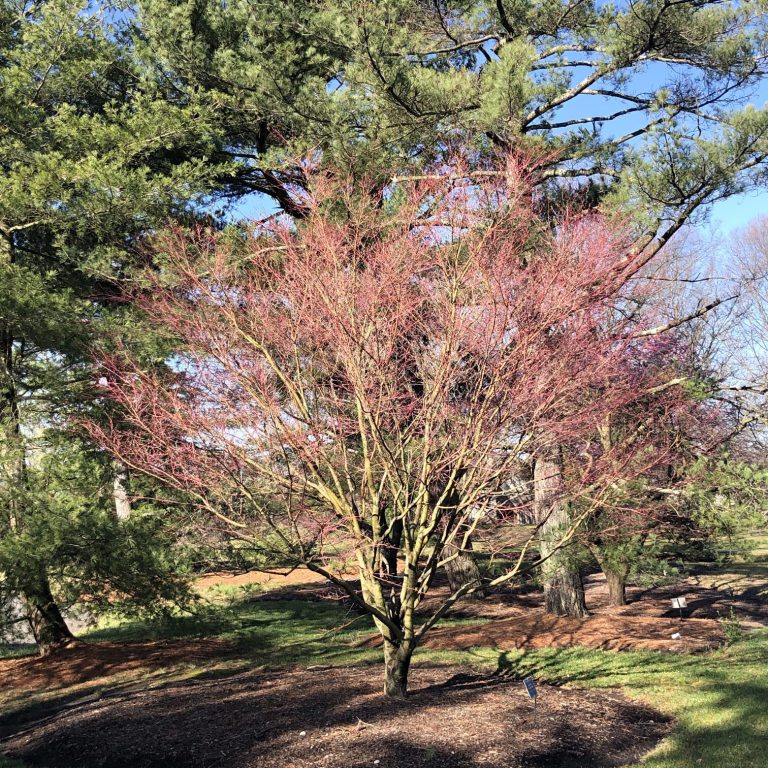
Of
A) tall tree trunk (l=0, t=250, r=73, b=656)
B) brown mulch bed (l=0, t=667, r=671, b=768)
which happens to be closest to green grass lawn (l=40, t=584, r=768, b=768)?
brown mulch bed (l=0, t=667, r=671, b=768)

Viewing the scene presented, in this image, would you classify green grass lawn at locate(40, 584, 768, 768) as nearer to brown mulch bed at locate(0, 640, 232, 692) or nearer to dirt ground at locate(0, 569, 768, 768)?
dirt ground at locate(0, 569, 768, 768)

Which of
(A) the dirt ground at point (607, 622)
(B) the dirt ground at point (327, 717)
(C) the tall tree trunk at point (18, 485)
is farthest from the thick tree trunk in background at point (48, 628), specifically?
(A) the dirt ground at point (607, 622)

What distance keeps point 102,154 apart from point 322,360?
501 cm

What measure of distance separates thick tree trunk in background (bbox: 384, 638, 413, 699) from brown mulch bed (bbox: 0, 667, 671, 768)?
4.7 inches

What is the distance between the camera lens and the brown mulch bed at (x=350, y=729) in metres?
4.67

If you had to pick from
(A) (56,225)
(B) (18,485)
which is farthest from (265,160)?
(B) (18,485)

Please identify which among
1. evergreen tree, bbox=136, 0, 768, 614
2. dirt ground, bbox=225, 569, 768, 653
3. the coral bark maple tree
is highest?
evergreen tree, bbox=136, 0, 768, 614

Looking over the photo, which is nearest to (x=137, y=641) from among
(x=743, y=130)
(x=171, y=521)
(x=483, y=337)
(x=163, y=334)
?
(x=171, y=521)

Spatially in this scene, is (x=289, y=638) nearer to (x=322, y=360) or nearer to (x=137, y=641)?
(x=137, y=641)

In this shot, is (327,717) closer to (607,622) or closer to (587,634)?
(587,634)

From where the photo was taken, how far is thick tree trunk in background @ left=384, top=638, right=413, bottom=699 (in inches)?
236

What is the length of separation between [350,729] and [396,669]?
0.92 m

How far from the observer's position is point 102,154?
9141mm

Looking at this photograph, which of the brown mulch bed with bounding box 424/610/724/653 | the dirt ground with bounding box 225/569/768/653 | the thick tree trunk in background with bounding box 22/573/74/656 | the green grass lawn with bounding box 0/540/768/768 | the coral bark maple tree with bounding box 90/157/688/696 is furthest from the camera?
the thick tree trunk in background with bounding box 22/573/74/656
